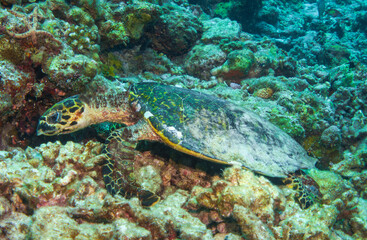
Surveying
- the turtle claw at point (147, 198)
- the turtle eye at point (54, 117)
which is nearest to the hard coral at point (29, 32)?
the turtle eye at point (54, 117)

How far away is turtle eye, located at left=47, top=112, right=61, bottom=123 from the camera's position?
307 centimetres

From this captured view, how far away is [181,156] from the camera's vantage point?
137 inches

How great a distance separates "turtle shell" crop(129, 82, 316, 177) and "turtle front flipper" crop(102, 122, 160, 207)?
436 millimetres

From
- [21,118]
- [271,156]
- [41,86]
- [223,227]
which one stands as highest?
[271,156]

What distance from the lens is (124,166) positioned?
3.04 meters

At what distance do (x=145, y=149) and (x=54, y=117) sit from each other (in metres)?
1.58

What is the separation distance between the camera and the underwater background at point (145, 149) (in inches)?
76.8

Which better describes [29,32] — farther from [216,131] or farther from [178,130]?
[216,131]

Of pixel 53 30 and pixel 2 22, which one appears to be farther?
pixel 53 30

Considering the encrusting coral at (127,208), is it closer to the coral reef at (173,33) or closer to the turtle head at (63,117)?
the turtle head at (63,117)

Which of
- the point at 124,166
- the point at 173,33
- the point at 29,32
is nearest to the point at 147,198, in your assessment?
the point at 124,166

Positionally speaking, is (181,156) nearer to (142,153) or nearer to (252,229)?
(142,153)

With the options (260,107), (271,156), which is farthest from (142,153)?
(260,107)

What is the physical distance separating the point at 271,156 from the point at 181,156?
1.55 m
